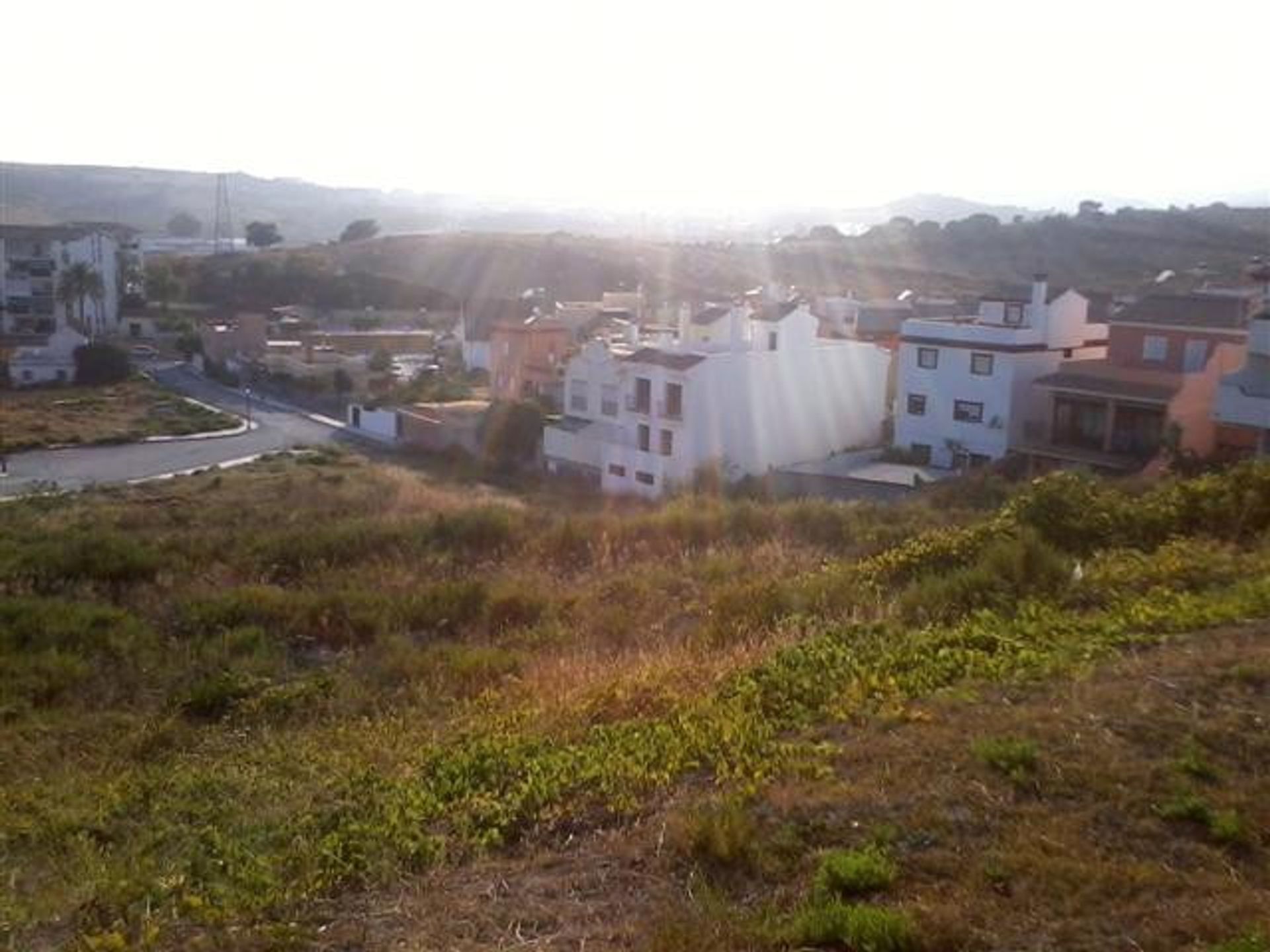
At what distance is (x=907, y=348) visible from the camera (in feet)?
92.1

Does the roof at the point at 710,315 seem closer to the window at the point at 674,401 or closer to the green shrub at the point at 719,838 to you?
the window at the point at 674,401

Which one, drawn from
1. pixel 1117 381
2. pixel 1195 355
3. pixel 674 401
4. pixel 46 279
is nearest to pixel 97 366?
pixel 46 279

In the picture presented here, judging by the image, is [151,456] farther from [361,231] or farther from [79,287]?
[361,231]

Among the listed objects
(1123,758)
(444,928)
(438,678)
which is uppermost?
(1123,758)

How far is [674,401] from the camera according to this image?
27.8m

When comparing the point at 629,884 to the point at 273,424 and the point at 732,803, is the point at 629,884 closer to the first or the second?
the point at 732,803

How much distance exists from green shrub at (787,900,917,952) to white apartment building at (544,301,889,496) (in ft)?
75.7

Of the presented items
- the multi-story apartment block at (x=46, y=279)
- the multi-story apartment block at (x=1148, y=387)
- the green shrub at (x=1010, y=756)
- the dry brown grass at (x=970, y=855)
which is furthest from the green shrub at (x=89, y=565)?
the multi-story apartment block at (x=46, y=279)

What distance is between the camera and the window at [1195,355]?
24.5 metres

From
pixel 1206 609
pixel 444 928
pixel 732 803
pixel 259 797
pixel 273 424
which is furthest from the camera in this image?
pixel 273 424

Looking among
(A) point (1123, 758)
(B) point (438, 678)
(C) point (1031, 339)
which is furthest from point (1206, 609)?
(C) point (1031, 339)

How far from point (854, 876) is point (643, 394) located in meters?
24.3

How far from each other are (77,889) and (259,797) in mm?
1359

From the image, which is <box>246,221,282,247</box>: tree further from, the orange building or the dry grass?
the orange building
